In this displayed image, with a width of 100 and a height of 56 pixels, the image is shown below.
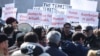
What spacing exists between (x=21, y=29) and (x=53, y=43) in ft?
6.73

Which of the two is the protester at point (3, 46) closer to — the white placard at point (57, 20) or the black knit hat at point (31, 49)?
the black knit hat at point (31, 49)

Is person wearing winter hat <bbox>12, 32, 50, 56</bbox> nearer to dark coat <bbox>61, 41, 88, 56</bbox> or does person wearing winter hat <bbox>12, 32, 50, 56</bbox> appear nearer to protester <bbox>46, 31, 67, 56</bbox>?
protester <bbox>46, 31, 67, 56</bbox>

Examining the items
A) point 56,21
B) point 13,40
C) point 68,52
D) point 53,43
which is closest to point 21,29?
point 13,40

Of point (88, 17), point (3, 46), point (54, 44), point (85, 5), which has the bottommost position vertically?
point (88, 17)

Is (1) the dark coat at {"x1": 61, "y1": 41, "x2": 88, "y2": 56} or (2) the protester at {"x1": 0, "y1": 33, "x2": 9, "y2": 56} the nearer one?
(2) the protester at {"x1": 0, "y1": 33, "x2": 9, "y2": 56}

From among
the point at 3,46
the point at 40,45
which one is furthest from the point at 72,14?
the point at 3,46

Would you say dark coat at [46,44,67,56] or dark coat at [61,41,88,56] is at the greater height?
dark coat at [46,44,67,56]

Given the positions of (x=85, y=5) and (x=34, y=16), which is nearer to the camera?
(x=34, y=16)

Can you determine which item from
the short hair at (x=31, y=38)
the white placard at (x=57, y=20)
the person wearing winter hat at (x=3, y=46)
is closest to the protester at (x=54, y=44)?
the short hair at (x=31, y=38)

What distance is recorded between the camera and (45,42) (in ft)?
23.6

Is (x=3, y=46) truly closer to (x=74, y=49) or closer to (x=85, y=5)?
(x=74, y=49)

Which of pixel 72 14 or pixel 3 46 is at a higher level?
pixel 3 46

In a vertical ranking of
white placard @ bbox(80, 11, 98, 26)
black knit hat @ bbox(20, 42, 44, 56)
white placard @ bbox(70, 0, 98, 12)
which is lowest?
white placard @ bbox(80, 11, 98, 26)

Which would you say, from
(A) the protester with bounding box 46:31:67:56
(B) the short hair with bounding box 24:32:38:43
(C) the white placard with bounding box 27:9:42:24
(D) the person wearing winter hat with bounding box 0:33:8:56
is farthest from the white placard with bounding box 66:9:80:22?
(D) the person wearing winter hat with bounding box 0:33:8:56
